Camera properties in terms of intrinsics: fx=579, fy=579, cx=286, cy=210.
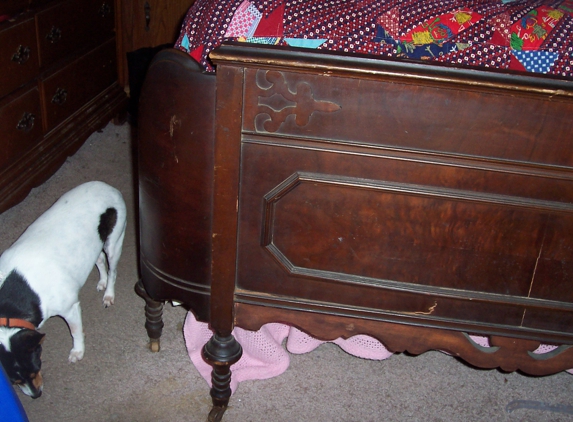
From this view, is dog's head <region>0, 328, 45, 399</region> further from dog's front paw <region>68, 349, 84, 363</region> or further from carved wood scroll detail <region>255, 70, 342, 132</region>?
carved wood scroll detail <region>255, 70, 342, 132</region>

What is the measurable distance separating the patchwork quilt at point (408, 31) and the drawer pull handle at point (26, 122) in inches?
53.5

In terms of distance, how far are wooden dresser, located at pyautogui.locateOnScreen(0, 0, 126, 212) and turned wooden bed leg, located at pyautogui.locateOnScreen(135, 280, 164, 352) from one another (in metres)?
0.88

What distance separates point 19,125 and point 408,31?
5.51 ft

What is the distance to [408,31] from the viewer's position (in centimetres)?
117

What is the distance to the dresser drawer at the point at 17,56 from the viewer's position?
208cm

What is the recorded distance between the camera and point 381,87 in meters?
1.01

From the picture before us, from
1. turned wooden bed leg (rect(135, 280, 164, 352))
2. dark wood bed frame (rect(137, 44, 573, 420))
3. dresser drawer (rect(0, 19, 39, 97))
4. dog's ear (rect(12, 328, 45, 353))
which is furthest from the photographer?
dresser drawer (rect(0, 19, 39, 97))

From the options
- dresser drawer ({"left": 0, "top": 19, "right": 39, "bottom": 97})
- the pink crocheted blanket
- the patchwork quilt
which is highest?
the patchwork quilt

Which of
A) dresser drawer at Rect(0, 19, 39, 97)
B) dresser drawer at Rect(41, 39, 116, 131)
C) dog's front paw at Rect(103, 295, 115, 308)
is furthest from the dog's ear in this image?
dresser drawer at Rect(41, 39, 116, 131)

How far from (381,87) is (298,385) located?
97cm

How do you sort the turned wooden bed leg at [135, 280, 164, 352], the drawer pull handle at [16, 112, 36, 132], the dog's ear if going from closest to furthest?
the dog's ear < the turned wooden bed leg at [135, 280, 164, 352] < the drawer pull handle at [16, 112, 36, 132]

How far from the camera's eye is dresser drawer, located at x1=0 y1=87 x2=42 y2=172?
2160mm

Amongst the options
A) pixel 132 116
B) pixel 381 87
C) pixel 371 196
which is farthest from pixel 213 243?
pixel 132 116

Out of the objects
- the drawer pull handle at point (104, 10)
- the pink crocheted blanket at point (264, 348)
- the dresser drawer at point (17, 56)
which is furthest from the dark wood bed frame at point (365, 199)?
the drawer pull handle at point (104, 10)
